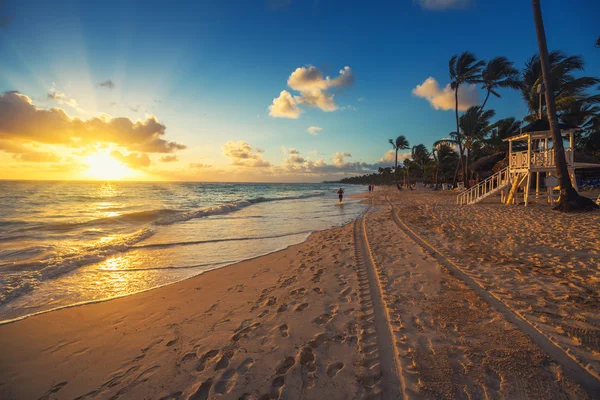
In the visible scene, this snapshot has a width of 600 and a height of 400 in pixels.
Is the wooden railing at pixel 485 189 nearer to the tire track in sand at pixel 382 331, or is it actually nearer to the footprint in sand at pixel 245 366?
the tire track in sand at pixel 382 331

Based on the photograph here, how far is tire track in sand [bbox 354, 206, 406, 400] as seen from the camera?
250cm

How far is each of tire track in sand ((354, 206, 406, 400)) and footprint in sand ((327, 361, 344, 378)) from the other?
1.38 feet

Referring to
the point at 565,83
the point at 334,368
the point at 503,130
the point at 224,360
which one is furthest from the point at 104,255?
the point at 503,130

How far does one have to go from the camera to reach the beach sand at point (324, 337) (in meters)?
2.56

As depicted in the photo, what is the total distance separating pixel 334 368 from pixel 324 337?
57cm

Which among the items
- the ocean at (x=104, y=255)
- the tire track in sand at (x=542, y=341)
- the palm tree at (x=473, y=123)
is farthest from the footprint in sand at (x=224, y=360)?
the palm tree at (x=473, y=123)

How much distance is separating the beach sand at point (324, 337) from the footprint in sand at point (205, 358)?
17 mm

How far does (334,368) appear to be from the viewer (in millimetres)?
2770

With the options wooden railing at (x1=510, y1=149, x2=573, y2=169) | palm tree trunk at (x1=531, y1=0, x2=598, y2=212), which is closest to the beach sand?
palm tree trunk at (x1=531, y1=0, x2=598, y2=212)

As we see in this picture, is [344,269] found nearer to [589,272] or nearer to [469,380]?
[469,380]

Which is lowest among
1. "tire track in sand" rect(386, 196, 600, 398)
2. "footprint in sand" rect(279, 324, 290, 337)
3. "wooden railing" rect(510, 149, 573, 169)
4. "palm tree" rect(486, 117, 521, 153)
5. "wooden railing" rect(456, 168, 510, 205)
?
"footprint in sand" rect(279, 324, 290, 337)

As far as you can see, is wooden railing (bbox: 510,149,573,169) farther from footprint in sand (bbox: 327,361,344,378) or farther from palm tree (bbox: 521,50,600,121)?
footprint in sand (bbox: 327,361,344,378)

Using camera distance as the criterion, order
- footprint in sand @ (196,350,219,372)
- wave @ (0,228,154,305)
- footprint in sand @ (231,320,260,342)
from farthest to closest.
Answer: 1. wave @ (0,228,154,305)
2. footprint in sand @ (231,320,260,342)
3. footprint in sand @ (196,350,219,372)

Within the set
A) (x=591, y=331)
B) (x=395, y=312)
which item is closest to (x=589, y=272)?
(x=591, y=331)
